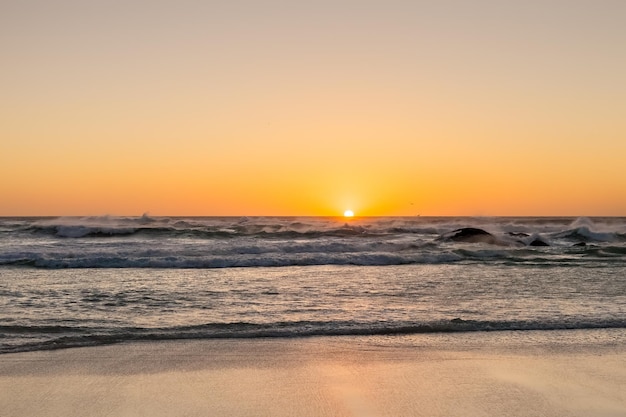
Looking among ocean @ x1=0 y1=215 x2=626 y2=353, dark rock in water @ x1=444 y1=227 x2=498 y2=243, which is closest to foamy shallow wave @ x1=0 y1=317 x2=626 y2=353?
ocean @ x1=0 y1=215 x2=626 y2=353

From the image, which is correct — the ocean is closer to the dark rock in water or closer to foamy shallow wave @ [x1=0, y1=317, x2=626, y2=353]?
foamy shallow wave @ [x1=0, y1=317, x2=626, y2=353]

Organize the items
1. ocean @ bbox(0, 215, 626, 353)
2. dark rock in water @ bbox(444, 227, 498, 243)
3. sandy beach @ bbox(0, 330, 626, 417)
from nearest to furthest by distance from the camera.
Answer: sandy beach @ bbox(0, 330, 626, 417), ocean @ bbox(0, 215, 626, 353), dark rock in water @ bbox(444, 227, 498, 243)

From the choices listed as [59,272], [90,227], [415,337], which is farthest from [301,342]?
[90,227]

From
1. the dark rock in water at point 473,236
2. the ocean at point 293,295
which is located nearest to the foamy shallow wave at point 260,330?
the ocean at point 293,295

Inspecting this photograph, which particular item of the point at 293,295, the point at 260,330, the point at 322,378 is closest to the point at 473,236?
the point at 293,295

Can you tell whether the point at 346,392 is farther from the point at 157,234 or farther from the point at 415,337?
the point at 157,234

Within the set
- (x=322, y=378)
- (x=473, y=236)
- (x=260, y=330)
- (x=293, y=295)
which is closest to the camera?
(x=322, y=378)

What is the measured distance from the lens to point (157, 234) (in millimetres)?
39531

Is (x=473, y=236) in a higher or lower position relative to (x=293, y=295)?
higher

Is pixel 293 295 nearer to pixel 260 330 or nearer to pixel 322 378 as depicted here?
pixel 260 330

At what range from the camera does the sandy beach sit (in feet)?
17.3

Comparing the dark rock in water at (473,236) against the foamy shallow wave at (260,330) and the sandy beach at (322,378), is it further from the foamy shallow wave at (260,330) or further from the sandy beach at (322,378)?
the sandy beach at (322,378)

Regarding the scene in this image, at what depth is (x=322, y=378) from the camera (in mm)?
6230

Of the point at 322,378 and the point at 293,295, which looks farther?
the point at 293,295
